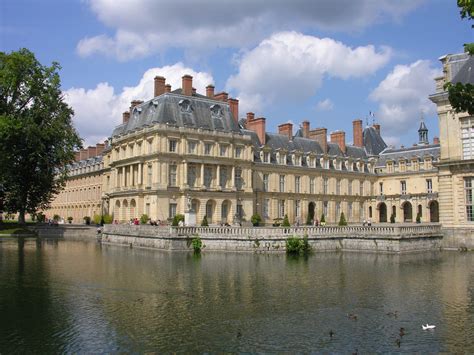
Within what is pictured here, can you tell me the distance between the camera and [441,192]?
33.2 m

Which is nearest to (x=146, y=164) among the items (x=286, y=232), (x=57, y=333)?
(x=286, y=232)

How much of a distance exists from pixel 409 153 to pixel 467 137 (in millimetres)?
31846

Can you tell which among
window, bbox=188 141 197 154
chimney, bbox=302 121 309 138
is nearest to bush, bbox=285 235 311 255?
window, bbox=188 141 197 154

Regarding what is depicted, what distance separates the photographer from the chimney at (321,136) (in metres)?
62.2

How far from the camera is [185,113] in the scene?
48.8 m

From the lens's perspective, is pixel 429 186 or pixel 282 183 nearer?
pixel 282 183

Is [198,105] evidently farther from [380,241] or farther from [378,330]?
[378,330]

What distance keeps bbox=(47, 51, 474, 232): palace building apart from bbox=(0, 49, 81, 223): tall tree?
24.9ft

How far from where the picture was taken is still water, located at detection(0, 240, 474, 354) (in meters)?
11.4

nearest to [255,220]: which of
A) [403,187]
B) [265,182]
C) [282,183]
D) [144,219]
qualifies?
[265,182]

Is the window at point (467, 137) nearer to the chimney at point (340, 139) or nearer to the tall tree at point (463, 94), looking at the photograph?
the tall tree at point (463, 94)

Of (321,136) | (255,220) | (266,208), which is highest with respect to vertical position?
(321,136)

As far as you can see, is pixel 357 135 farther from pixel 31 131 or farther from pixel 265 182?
pixel 31 131

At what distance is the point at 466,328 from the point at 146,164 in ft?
127
